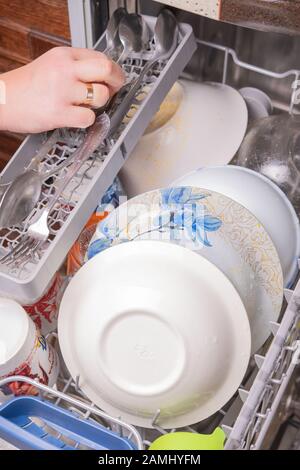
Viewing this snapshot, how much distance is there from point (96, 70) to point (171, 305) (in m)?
0.33

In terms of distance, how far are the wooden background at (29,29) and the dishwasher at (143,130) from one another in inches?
1.7

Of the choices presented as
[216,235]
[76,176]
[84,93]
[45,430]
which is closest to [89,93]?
[84,93]

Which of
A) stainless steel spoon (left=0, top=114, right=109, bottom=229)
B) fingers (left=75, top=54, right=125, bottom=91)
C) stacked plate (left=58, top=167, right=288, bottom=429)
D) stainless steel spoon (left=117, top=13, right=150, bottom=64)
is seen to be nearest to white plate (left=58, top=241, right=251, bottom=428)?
stacked plate (left=58, top=167, right=288, bottom=429)

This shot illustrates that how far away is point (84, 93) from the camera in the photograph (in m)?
0.84

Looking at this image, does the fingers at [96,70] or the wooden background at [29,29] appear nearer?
the fingers at [96,70]

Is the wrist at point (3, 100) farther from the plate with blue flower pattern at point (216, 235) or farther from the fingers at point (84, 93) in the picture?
the plate with blue flower pattern at point (216, 235)

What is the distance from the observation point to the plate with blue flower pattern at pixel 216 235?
0.78 m

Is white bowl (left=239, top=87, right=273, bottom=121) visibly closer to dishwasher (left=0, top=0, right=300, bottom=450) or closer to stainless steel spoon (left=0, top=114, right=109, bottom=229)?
dishwasher (left=0, top=0, right=300, bottom=450)

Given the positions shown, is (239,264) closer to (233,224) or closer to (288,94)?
(233,224)

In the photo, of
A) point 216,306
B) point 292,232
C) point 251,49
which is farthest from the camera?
point 251,49

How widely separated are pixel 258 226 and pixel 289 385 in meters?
0.20

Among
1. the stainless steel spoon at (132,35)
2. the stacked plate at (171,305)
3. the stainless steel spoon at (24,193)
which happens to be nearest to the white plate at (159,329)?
the stacked plate at (171,305)

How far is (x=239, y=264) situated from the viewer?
792mm
